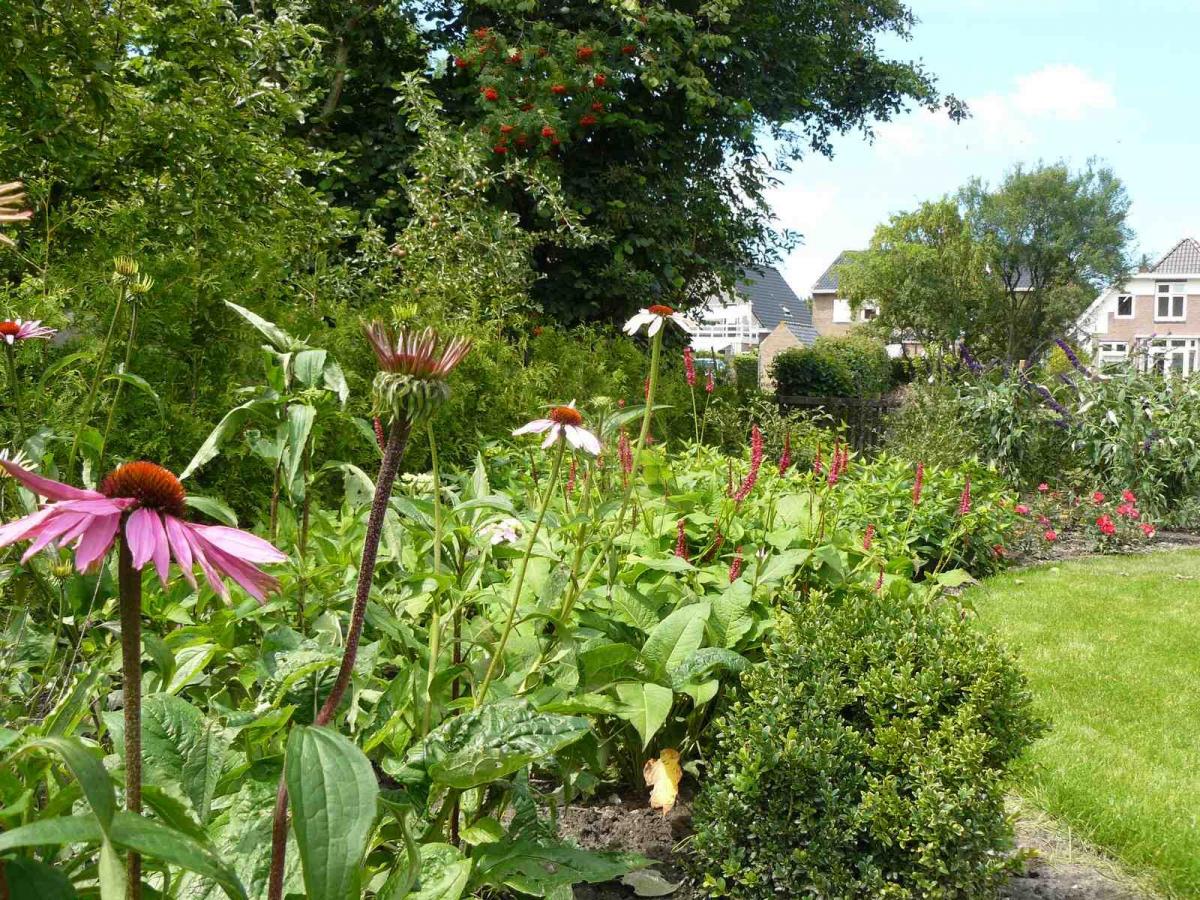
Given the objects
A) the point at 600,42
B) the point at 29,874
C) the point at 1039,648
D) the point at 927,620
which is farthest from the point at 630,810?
the point at 600,42

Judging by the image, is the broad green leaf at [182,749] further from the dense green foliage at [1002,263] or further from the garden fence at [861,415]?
the dense green foliage at [1002,263]

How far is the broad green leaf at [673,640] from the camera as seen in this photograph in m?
1.94

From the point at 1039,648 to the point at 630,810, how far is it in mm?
2723

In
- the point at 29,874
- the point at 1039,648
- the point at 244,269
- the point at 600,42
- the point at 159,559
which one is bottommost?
the point at 1039,648

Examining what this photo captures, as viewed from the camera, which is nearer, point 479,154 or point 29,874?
point 29,874

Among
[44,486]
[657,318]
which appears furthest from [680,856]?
[44,486]

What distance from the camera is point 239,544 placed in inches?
28.5

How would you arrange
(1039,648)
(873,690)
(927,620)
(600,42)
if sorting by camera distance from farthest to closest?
(600,42), (1039,648), (927,620), (873,690)

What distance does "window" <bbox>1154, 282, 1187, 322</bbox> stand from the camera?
144 ft

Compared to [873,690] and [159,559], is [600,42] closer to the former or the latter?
[873,690]

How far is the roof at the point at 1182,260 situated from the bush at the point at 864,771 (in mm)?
49285

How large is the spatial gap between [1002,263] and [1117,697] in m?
38.9

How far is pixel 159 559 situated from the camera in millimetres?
667

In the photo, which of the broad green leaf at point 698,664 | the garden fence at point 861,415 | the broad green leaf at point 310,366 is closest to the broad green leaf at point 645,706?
the broad green leaf at point 698,664
